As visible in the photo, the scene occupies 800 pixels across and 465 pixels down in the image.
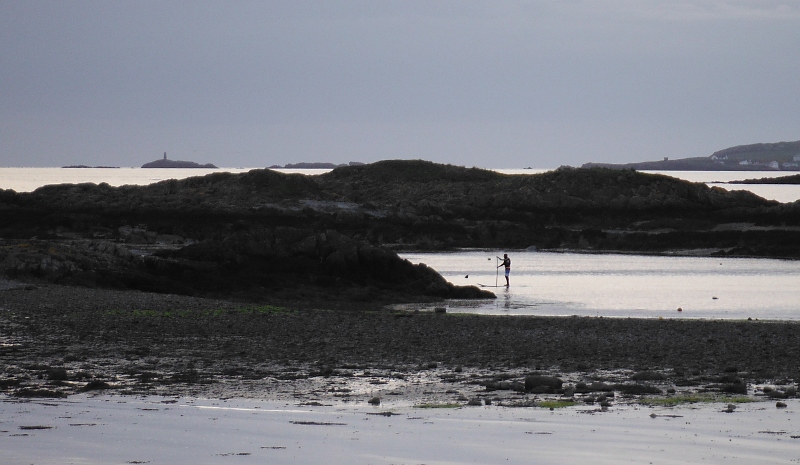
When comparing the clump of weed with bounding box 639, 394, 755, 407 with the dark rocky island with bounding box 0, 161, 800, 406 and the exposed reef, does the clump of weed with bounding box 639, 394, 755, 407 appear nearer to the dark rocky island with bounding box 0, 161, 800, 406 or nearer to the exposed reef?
the dark rocky island with bounding box 0, 161, 800, 406

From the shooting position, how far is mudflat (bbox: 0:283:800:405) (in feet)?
38.3

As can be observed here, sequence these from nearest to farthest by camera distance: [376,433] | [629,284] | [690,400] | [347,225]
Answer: [376,433]
[690,400]
[629,284]
[347,225]

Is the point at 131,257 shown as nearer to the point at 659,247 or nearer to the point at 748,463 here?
the point at 748,463

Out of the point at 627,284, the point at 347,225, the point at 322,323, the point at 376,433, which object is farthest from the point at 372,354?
the point at 347,225

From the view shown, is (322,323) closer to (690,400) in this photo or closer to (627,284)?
(690,400)

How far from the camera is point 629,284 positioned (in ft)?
109

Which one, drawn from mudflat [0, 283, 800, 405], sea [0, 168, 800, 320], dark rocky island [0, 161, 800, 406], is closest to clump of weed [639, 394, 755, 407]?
mudflat [0, 283, 800, 405]

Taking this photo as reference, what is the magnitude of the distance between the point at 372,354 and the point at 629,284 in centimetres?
2047

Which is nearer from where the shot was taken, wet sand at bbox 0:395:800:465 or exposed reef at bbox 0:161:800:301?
wet sand at bbox 0:395:800:465

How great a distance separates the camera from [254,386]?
11875mm

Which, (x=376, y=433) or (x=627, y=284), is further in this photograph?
(x=627, y=284)

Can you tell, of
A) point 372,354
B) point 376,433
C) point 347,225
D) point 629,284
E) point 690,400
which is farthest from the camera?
point 347,225

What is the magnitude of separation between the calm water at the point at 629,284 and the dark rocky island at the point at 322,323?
3.04 m

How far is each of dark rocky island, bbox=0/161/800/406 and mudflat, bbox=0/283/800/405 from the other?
0.15 feet
